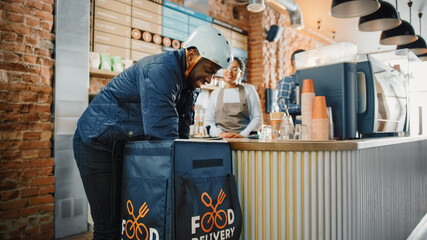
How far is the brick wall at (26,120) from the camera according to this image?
2.33 meters

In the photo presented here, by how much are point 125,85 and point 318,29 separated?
22.9ft

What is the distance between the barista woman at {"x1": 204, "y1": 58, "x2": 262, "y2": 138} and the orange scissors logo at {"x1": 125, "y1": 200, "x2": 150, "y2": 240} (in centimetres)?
190

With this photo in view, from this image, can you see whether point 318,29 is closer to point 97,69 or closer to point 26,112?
point 97,69

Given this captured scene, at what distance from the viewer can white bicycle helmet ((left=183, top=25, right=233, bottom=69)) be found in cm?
153

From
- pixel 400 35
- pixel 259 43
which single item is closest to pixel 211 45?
pixel 259 43

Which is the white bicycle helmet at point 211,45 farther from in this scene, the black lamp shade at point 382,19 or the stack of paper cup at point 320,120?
the black lamp shade at point 382,19

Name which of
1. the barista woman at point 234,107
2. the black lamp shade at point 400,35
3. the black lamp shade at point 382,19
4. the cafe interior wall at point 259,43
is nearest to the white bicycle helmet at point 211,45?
the barista woman at point 234,107

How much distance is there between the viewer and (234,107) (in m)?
3.24

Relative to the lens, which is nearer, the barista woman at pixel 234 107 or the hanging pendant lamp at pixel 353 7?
the barista woman at pixel 234 107

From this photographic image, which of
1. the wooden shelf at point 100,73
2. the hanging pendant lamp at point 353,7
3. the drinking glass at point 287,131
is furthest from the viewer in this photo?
the hanging pendant lamp at point 353,7

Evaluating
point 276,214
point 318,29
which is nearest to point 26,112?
point 276,214

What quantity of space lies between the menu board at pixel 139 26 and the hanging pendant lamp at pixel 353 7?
1.98 meters

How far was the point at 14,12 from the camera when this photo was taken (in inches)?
93.7

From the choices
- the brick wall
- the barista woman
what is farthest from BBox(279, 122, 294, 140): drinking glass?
the brick wall
